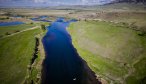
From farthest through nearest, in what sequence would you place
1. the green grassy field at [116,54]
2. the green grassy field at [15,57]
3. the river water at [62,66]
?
the green grassy field at [116,54], the green grassy field at [15,57], the river water at [62,66]

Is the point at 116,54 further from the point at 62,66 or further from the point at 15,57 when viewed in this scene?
the point at 15,57

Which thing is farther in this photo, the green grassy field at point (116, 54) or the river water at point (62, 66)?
the green grassy field at point (116, 54)

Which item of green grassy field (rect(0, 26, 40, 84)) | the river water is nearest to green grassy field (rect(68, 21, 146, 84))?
the river water

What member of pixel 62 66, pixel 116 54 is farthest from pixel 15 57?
pixel 116 54

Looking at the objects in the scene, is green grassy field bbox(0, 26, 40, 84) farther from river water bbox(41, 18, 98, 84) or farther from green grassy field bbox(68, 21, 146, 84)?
green grassy field bbox(68, 21, 146, 84)

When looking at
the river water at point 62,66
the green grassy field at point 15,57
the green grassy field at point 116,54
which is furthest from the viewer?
the green grassy field at point 116,54

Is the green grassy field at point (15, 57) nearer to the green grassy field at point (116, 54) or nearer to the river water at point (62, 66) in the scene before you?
the river water at point (62, 66)

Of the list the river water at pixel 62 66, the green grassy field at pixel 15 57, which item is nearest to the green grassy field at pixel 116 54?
the river water at pixel 62 66

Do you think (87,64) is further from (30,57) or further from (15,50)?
(15,50)
